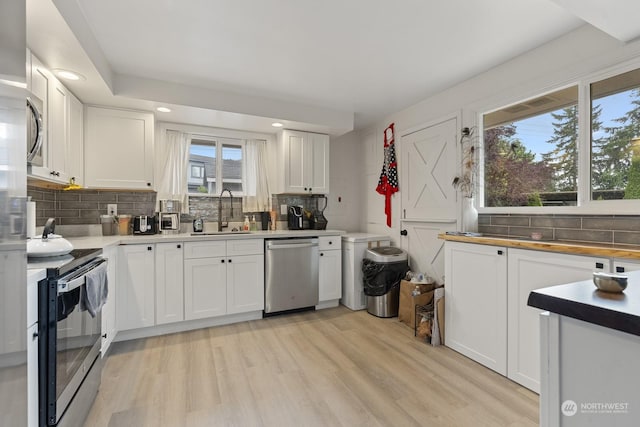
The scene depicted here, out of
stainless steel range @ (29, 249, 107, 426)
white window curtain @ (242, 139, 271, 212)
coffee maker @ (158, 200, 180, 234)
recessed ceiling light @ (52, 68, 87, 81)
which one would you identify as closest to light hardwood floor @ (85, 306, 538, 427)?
stainless steel range @ (29, 249, 107, 426)

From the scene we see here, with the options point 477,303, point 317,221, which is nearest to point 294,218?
point 317,221

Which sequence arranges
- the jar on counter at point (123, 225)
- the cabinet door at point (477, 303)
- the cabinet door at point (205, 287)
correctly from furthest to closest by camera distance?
the jar on counter at point (123, 225), the cabinet door at point (205, 287), the cabinet door at point (477, 303)

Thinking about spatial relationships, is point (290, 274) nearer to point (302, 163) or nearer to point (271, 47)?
point (302, 163)

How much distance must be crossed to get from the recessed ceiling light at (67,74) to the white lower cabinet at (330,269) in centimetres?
266

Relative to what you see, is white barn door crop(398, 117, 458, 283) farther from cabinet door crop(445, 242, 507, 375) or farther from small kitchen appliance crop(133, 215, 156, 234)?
small kitchen appliance crop(133, 215, 156, 234)

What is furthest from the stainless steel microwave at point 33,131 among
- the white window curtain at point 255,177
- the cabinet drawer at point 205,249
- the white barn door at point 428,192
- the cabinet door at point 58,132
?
the white barn door at point 428,192

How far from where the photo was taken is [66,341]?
1469 millimetres

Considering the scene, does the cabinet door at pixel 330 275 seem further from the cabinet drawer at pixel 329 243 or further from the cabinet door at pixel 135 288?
the cabinet door at pixel 135 288

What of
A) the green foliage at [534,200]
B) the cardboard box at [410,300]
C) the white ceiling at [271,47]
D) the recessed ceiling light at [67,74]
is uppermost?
the white ceiling at [271,47]

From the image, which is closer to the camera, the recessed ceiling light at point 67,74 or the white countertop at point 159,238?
the recessed ceiling light at point 67,74

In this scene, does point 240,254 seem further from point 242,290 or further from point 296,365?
point 296,365

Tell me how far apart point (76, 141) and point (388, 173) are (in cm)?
334

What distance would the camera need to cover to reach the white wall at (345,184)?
4445 millimetres

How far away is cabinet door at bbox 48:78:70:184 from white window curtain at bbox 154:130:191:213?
0.94m
